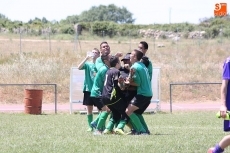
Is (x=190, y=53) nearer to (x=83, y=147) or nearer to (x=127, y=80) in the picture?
(x=127, y=80)

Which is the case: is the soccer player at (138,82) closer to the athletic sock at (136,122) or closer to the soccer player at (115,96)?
the athletic sock at (136,122)

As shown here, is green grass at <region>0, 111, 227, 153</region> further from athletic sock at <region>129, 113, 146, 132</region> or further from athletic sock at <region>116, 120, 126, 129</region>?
athletic sock at <region>129, 113, 146, 132</region>

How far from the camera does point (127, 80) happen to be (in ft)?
46.1

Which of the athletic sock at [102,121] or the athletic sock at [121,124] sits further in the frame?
the athletic sock at [102,121]

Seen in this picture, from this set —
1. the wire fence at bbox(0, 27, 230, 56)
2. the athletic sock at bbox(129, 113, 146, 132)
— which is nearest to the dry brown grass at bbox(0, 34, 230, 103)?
the wire fence at bbox(0, 27, 230, 56)

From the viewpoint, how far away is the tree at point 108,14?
11581 centimetres

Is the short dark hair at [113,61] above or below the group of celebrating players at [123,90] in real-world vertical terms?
above

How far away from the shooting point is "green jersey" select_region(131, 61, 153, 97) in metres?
14.0

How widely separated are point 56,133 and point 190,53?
3101cm

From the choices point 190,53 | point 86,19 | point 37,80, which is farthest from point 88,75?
point 86,19

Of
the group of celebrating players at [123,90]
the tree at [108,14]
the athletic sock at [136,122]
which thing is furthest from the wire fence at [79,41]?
the tree at [108,14]

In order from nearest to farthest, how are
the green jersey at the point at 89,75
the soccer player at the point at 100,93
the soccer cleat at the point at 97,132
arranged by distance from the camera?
the soccer cleat at the point at 97,132 → the soccer player at the point at 100,93 → the green jersey at the point at 89,75

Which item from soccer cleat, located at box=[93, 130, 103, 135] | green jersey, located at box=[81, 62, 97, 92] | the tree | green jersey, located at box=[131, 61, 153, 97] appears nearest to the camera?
green jersey, located at box=[131, 61, 153, 97]

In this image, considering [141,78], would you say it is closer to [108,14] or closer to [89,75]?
[89,75]
